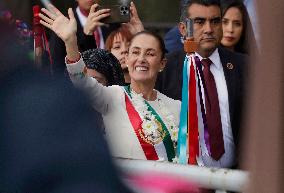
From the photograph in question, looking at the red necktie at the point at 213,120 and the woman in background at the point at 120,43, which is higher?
the woman in background at the point at 120,43

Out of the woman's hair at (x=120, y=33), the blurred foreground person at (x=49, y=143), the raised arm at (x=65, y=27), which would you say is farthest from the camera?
the woman's hair at (x=120, y=33)

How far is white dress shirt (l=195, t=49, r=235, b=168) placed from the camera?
3457mm

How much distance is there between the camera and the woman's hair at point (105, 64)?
12.7 feet

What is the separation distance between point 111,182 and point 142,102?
88.3 inches

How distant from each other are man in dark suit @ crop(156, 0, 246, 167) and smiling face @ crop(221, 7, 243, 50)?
0.56 m

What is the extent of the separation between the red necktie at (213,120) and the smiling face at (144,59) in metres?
0.28

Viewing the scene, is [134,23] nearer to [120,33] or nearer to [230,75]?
[120,33]

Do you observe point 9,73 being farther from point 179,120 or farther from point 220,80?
point 220,80

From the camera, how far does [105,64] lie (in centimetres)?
391

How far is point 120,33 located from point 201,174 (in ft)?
5.96

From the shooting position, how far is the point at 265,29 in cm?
78

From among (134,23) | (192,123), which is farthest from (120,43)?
(192,123)

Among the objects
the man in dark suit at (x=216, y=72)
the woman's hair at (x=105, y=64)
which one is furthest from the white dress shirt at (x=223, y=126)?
the woman's hair at (x=105, y=64)

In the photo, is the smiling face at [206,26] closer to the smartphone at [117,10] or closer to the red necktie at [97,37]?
the smartphone at [117,10]
